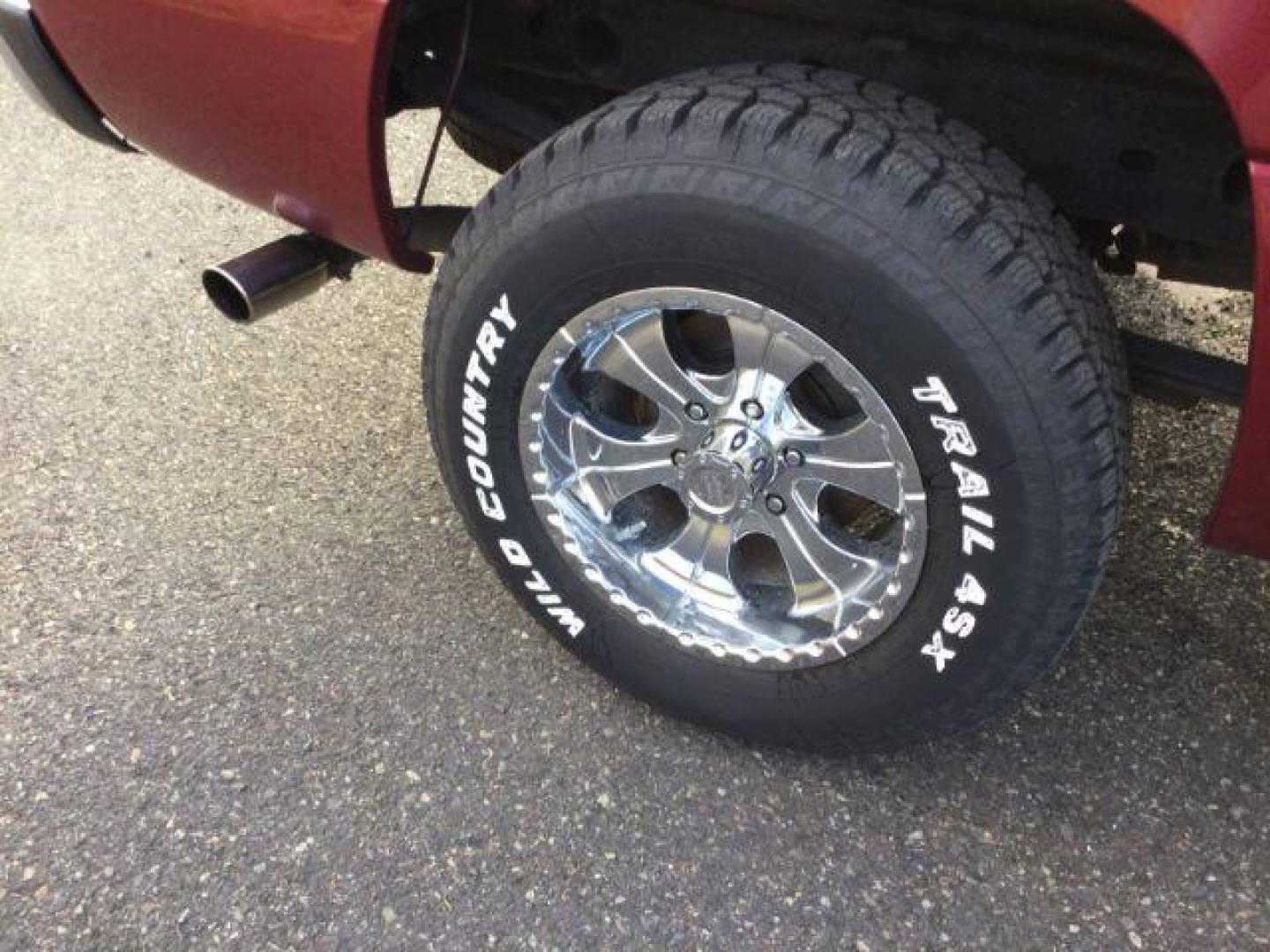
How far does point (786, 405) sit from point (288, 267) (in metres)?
1.00

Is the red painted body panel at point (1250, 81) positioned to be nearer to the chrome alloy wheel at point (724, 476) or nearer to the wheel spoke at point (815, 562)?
the chrome alloy wheel at point (724, 476)

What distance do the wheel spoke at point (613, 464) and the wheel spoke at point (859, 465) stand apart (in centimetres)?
26

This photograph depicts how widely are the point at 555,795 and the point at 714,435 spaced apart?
2.33 feet

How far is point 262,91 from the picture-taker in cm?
210

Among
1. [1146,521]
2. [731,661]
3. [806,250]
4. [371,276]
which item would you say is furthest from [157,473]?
[1146,521]

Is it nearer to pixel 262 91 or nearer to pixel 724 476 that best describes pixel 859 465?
pixel 724 476

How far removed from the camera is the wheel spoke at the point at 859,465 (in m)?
1.98

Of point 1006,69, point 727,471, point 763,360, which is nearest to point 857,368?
point 763,360

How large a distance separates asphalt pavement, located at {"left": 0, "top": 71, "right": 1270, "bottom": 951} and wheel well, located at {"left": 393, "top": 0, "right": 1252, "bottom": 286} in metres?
0.84

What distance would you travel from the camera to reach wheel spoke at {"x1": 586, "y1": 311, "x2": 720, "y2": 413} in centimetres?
209

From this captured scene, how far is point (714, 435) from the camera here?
214 cm

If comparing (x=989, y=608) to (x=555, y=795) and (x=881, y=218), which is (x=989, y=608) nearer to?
(x=881, y=218)

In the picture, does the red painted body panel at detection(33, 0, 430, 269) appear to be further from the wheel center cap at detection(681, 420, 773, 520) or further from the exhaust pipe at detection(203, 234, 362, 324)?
the wheel center cap at detection(681, 420, 773, 520)

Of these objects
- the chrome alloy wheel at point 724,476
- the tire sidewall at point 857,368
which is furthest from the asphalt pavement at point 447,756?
the chrome alloy wheel at point 724,476
